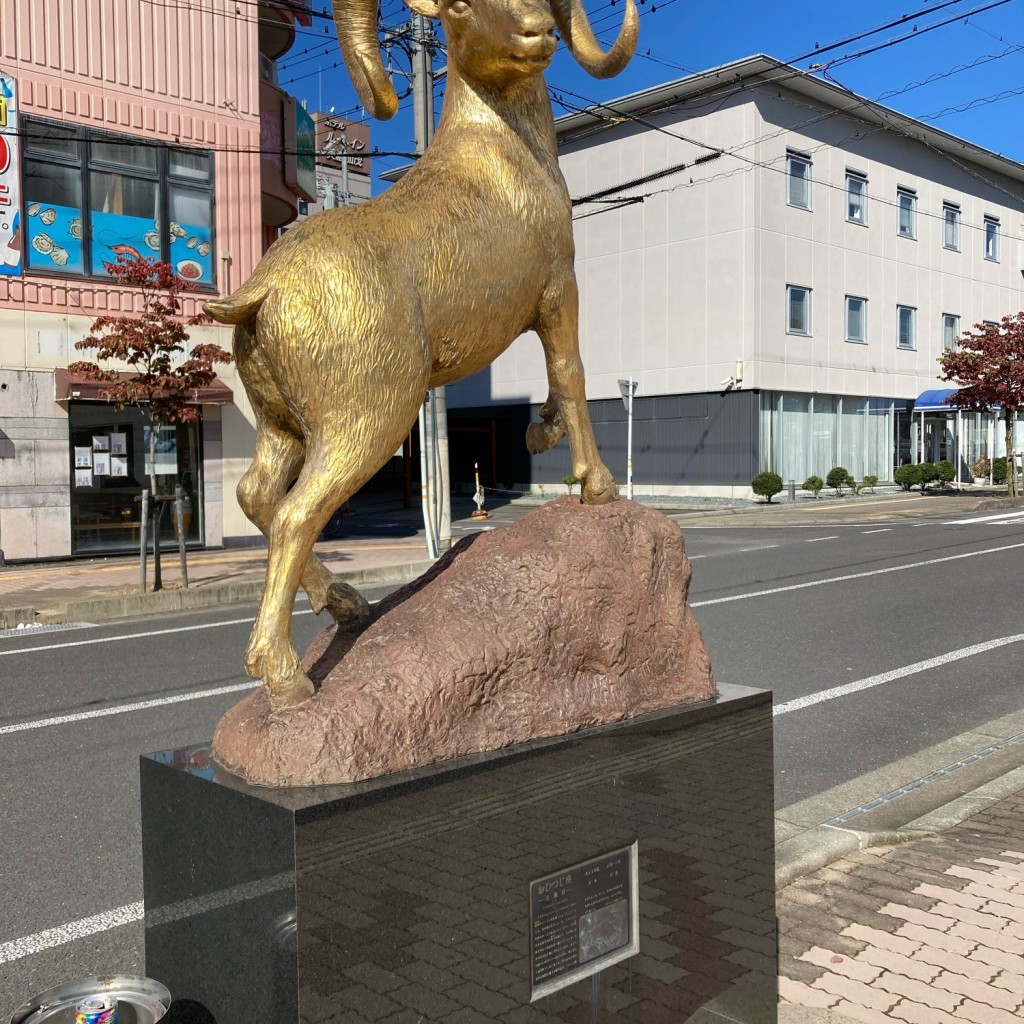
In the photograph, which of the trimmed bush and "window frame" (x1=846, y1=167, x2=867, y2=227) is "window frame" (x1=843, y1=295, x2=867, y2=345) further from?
the trimmed bush

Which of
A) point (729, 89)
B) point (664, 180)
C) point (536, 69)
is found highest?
point (729, 89)

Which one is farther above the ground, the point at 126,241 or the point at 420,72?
the point at 420,72

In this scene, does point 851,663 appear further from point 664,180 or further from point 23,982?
point 664,180

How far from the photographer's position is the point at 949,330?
3331cm

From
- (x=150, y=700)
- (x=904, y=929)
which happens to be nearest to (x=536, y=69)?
(x=904, y=929)

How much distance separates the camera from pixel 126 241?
49.8 ft

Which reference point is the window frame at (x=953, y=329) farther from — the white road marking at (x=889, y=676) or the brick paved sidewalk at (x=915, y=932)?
the brick paved sidewalk at (x=915, y=932)

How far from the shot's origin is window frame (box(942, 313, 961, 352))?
33031 millimetres

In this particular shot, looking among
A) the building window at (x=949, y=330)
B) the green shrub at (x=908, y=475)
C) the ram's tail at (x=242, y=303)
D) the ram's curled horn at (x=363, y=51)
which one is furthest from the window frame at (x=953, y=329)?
the ram's tail at (x=242, y=303)

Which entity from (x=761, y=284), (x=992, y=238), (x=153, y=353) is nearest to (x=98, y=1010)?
(x=153, y=353)

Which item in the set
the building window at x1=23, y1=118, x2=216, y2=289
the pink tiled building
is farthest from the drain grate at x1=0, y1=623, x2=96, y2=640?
the building window at x1=23, y1=118, x2=216, y2=289

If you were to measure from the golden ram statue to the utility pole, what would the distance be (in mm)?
9634

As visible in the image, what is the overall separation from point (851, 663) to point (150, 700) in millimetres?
5180

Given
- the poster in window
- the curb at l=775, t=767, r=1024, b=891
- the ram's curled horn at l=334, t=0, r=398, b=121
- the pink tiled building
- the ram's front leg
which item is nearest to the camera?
the ram's curled horn at l=334, t=0, r=398, b=121
